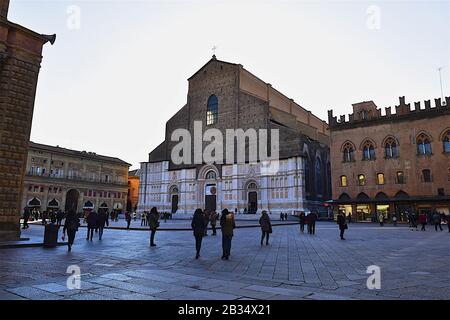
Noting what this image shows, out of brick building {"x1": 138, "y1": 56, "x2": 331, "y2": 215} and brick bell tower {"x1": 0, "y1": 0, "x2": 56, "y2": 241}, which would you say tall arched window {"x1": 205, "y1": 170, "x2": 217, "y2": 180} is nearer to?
brick building {"x1": 138, "y1": 56, "x2": 331, "y2": 215}

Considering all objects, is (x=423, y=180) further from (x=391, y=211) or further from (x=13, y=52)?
(x=13, y=52)

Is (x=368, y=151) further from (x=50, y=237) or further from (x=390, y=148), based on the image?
(x=50, y=237)

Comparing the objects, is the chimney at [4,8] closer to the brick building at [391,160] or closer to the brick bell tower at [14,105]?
the brick bell tower at [14,105]

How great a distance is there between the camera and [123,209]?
212 feet

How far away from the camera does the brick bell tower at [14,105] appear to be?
43.5ft

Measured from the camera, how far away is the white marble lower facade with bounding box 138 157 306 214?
4216 centimetres

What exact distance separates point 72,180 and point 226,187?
1098 inches

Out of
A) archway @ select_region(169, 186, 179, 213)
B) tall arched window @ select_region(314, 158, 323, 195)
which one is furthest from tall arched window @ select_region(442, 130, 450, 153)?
archway @ select_region(169, 186, 179, 213)

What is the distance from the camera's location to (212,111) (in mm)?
51438

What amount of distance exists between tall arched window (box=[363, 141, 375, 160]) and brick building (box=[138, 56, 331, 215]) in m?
8.12

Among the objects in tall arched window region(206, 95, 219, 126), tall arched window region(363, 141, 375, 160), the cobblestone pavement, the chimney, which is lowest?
the cobblestone pavement

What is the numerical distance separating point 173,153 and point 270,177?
17.6 m

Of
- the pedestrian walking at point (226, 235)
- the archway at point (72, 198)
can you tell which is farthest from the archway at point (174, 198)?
the pedestrian walking at point (226, 235)
